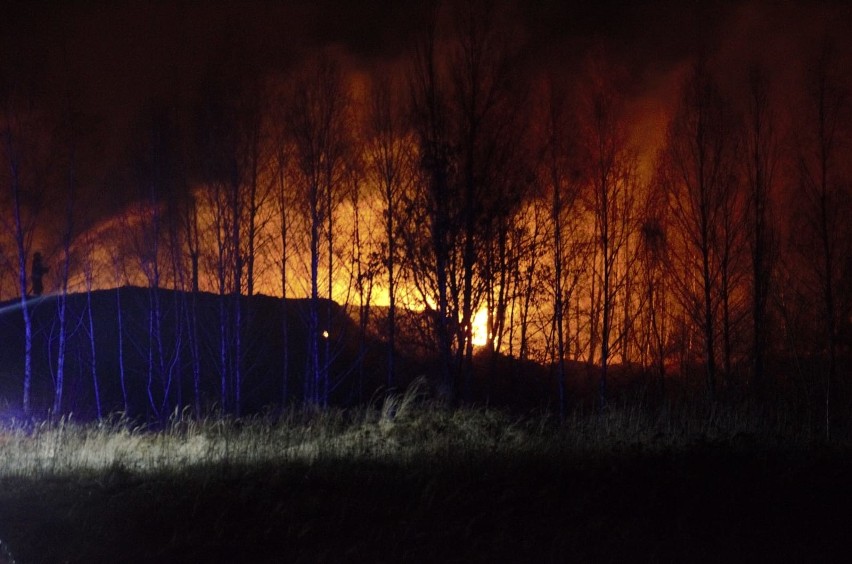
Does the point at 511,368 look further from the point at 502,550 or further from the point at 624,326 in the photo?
the point at 502,550

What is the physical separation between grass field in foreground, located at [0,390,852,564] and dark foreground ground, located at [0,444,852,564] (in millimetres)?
24

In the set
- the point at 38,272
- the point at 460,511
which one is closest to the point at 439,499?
the point at 460,511

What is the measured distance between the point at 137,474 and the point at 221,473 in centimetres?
124

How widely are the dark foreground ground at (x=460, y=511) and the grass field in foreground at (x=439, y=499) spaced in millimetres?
24

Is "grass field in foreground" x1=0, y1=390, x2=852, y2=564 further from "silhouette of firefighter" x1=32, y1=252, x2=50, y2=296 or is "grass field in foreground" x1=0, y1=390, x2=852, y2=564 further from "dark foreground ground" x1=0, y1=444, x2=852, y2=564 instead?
"silhouette of firefighter" x1=32, y1=252, x2=50, y2=296

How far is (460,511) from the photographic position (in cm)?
793

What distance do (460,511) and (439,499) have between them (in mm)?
386

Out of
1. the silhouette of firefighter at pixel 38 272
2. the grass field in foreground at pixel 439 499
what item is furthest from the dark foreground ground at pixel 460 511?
the silhouette of firefighter at pixel 38 272

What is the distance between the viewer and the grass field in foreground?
7109 mm

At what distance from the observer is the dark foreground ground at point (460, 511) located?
23.1 feet

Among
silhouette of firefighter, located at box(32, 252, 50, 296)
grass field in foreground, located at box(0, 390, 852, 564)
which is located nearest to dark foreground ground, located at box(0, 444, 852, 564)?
grass field in foreground, located at box(0, 390, 852, 564)

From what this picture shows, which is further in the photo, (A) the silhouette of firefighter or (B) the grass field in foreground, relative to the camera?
(A) the silhouette of firefighter

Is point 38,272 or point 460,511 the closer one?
point 460,511

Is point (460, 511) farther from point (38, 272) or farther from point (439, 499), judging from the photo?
point (38, 272)
